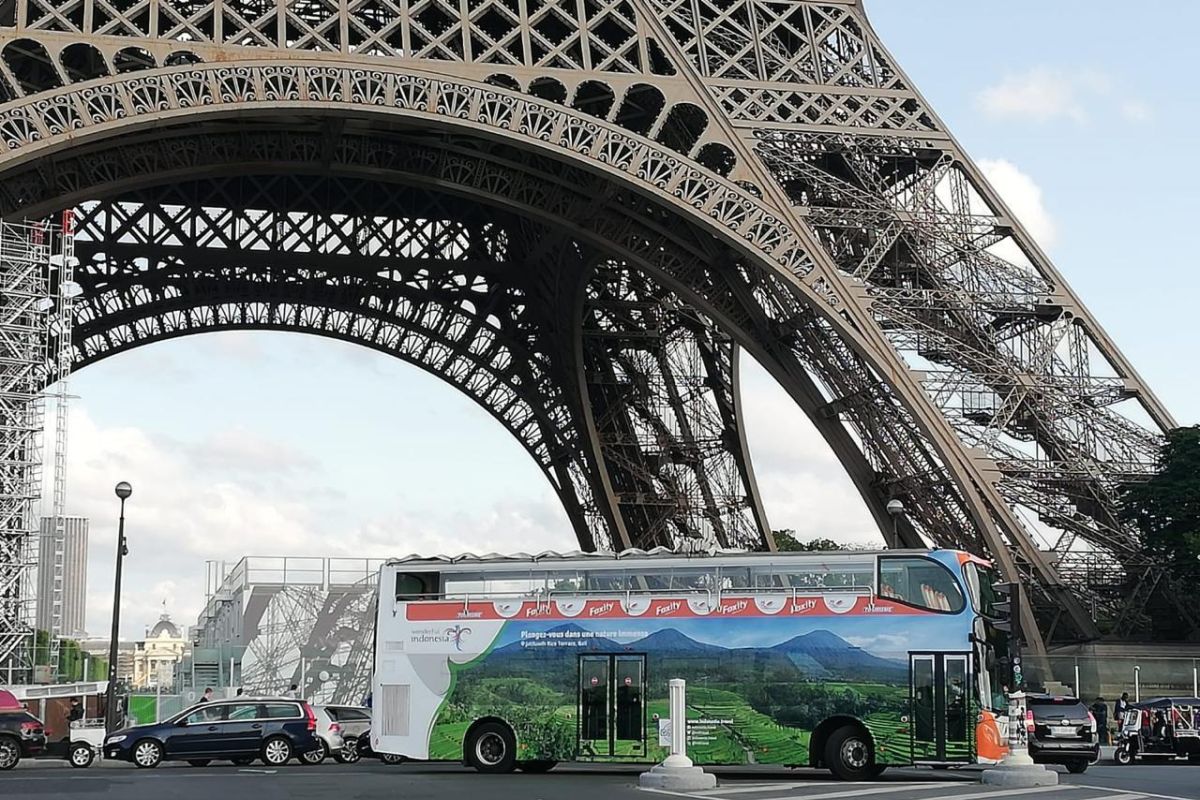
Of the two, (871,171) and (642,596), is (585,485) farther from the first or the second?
(642,596)

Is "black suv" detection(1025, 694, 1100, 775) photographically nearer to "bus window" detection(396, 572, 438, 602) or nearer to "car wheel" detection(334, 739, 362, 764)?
"bus window" detection(396, 572, 438, 602)

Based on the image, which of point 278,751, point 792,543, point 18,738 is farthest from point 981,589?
point 792,543

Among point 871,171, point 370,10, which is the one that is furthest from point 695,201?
point 370,10

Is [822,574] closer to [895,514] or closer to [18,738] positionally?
[895,514]

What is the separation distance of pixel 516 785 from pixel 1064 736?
11135 millimetres

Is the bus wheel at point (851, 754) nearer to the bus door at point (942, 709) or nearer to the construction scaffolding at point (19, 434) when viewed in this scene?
the bus door at point (942, 709)

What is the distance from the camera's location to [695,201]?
112ft

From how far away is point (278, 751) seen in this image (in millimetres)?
30141

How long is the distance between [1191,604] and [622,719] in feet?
57.5

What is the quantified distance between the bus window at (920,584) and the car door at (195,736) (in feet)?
39.9

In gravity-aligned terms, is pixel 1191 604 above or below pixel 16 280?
below

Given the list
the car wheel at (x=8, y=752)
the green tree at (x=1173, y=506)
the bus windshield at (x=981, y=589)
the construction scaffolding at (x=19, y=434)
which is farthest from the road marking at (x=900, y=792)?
the construction scaffolding at (x=19, y=434)

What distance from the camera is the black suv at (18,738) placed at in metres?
28.7

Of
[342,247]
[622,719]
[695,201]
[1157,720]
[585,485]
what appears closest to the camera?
[622,719]
